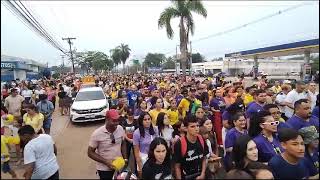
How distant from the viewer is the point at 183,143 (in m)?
4.61

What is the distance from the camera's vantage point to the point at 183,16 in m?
25.3

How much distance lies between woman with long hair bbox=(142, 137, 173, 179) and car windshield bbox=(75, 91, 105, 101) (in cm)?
1162

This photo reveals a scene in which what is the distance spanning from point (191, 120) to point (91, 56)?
205 ft

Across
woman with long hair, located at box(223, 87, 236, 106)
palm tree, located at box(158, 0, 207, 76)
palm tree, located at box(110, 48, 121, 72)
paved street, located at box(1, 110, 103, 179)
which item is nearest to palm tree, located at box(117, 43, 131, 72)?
palm tree, located at box(110, 48, 121, 72)

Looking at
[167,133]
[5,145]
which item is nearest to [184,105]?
[167,133]

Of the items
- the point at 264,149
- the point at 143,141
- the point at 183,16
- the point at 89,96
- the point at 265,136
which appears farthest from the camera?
the point at 183,16

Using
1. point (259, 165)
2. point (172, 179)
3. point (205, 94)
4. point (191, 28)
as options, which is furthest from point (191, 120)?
point (191, 28)

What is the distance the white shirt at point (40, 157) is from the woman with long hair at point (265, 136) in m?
2.61

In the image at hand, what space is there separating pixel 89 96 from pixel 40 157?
37.7 feet

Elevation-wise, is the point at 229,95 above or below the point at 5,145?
below

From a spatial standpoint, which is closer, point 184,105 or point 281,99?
point 184,105

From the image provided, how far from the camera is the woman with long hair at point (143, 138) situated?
559 centimetres

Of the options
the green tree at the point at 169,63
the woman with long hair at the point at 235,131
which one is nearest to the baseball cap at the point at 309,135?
the woman with long hair at the point at 235,131

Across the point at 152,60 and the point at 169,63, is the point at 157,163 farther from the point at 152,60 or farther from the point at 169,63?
the point at 169,63
